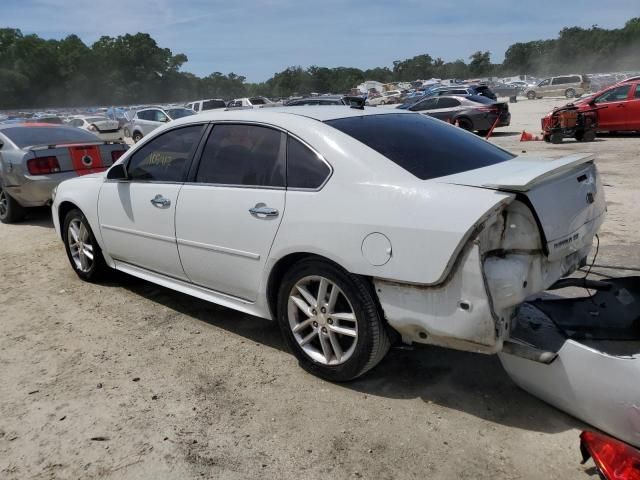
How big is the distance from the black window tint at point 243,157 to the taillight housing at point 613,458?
2104 millimetres

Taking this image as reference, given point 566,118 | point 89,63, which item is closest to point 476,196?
point 566,118

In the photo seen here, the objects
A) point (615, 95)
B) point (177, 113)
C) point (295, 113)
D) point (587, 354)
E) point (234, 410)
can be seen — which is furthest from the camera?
point (177, 113)

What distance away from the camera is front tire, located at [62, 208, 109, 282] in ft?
16.3

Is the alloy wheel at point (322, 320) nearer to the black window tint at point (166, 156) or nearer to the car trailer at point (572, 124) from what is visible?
the black window tint at point (166, 156)

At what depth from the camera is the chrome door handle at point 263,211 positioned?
3.27 meters

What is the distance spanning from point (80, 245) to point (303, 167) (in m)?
2.90

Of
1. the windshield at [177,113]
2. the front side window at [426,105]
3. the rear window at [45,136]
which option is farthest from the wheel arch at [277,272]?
the windshield at [177,113]

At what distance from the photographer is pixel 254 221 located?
3.37m

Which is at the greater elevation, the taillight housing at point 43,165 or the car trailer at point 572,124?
the taillight housing at point 43,165

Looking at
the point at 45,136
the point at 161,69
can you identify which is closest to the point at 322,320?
the point at 45,136

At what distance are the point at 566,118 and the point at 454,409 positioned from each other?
1348 cm

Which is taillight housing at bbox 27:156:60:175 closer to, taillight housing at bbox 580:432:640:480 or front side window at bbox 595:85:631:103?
taillight housing at bbox 580:432:640:480

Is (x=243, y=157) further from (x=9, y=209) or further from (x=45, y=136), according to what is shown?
(x=45, y=136)

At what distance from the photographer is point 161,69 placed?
113 metres
